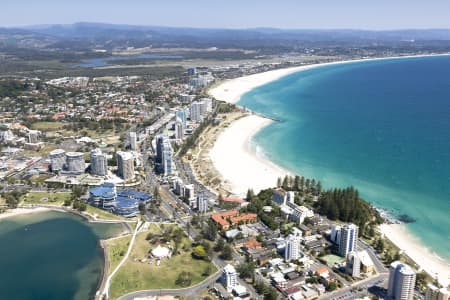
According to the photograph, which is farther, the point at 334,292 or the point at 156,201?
the point at 156,201

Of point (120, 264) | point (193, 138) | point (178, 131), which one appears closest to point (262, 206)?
point (120, 264)

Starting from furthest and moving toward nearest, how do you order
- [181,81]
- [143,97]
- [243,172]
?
1. [181,81]
2. [143,97]
3. [243,172]

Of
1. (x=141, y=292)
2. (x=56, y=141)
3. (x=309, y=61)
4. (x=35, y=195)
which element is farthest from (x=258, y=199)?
(x=309, y=61)

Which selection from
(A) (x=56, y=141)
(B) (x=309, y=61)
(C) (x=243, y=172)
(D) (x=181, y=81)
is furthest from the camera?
(B) (x=309, y=61)

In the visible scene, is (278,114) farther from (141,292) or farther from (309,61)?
(309,61)

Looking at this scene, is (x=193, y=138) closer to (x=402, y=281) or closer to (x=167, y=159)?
(x=167, y=159)

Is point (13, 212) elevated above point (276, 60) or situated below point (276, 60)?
below
